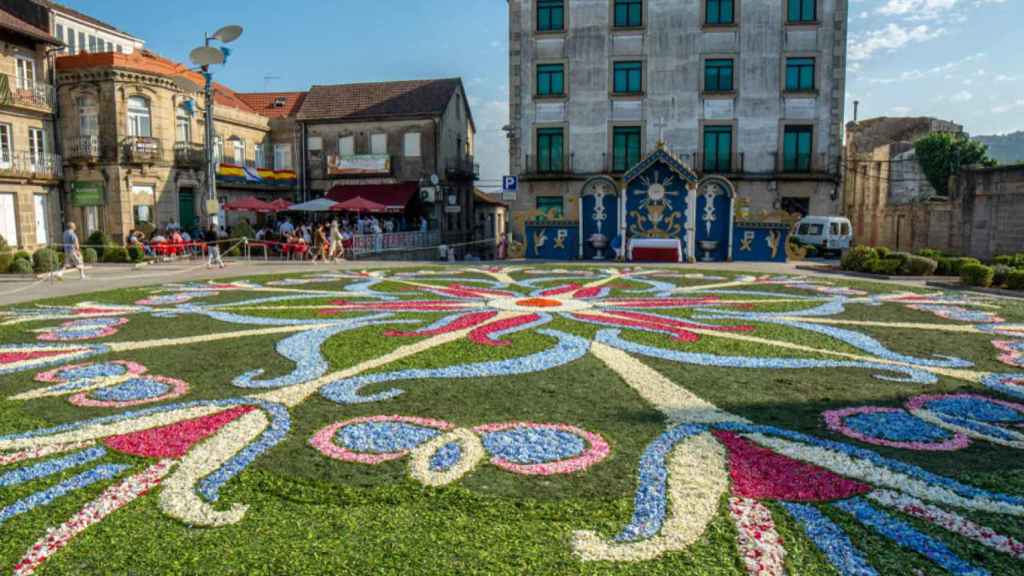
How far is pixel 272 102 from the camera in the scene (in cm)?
4378

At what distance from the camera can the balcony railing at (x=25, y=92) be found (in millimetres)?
30188

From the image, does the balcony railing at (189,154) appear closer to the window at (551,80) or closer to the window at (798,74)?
the window at (551,80)

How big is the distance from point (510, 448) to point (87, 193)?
3442 cm

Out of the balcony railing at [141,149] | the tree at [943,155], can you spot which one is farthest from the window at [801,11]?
the balcony railing at [141,149]

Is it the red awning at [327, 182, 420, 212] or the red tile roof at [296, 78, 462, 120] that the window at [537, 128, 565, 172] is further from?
the red awning at [327, 182, 420, 212]

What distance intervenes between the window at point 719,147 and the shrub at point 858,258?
12959 millimetres

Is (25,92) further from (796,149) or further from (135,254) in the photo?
(796,149)

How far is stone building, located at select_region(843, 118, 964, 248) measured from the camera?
40.1m

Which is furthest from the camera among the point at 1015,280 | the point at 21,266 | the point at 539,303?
the point at 21,266

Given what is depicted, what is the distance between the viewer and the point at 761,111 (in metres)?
34.1

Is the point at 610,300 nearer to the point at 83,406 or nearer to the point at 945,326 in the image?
the point at 945,326

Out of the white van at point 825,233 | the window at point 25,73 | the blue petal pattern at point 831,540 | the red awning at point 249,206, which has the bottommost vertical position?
the blue petal pattern at point 831,540

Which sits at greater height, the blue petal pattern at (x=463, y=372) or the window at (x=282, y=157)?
the window at (x=282, y=157)

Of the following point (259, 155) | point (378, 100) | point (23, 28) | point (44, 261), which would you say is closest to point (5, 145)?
point (23, 28)
